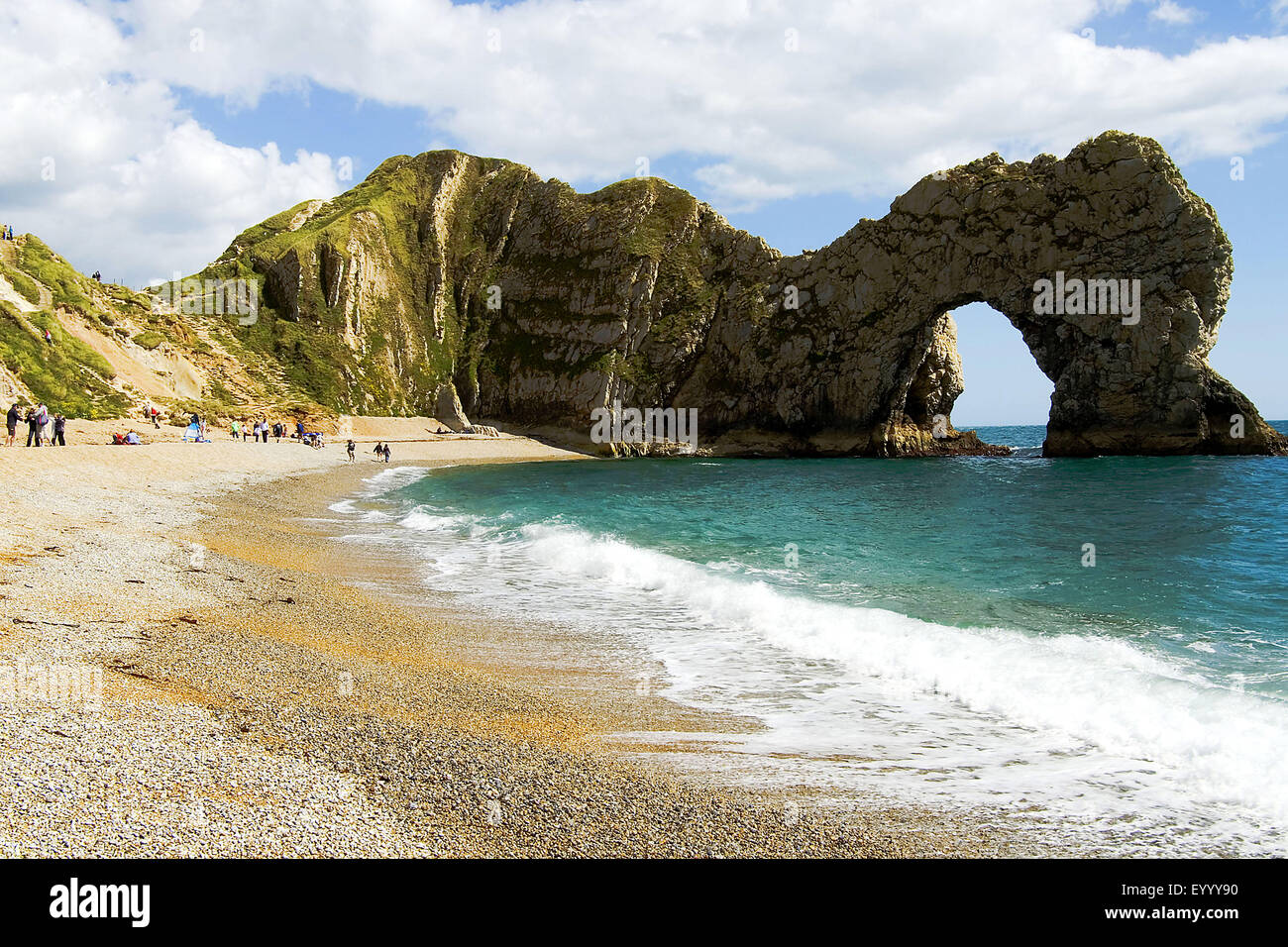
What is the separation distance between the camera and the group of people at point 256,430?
60094mm

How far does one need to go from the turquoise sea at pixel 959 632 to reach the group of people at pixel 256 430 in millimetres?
35032

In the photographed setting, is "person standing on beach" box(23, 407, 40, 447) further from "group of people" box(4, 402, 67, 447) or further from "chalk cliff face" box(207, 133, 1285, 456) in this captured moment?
"chalk cliff face" box(207, 133, 1285, 456)

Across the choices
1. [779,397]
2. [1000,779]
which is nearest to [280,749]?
[1000,779]

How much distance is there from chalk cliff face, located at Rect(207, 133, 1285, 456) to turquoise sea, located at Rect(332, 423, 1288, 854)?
4356 centimetres

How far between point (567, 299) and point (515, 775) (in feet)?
319

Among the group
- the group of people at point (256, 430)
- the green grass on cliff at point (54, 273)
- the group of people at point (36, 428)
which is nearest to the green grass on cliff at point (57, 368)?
the green grass on cliff at point (54, 273)

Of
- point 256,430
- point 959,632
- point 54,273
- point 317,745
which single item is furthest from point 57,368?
point 959,632

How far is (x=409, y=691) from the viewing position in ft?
27.9

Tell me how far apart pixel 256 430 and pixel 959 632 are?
6133 centimetres

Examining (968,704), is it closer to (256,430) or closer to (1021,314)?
(256,430)

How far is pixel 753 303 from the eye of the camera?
88.2 meters

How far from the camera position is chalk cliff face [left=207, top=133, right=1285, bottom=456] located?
6731 centimetres

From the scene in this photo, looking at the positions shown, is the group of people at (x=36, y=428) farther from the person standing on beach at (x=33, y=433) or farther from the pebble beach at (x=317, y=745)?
the pebble beach at (x=317, y=745)
